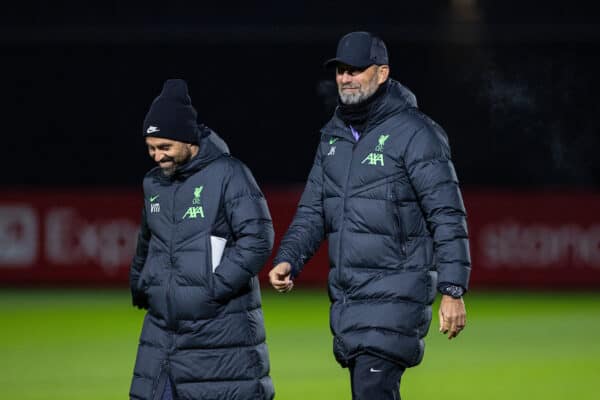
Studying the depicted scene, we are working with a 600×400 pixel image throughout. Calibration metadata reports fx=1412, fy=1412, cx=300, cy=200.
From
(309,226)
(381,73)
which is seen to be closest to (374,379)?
(309,226)

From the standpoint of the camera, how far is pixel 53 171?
22.4 m

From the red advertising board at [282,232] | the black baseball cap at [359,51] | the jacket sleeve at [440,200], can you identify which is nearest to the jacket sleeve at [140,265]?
the black baseball cap at [359,51]

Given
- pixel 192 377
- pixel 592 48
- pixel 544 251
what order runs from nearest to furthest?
pixel 192 377, pixel 544 251, pixel 592 48

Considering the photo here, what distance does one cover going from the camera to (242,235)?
22.1 feet

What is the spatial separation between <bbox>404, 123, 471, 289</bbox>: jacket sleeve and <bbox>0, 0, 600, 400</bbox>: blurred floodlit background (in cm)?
563

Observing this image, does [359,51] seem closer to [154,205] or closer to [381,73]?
[381,73]

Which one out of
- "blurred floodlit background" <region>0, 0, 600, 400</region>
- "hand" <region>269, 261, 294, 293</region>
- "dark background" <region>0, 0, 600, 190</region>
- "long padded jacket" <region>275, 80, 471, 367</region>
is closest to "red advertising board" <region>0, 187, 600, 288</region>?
"blurred floodlit background" <region>0, 0, 600, 400</region>

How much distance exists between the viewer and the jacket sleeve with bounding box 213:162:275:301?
6.66 metres

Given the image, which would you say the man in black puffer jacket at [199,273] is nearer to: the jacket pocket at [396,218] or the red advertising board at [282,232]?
the jacket pocket at [396,218]

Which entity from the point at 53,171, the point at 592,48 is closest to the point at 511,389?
the point at 592,48

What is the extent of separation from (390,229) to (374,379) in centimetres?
67

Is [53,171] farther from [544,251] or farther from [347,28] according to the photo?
[544,251]

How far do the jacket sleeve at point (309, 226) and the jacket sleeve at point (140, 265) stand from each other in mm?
738

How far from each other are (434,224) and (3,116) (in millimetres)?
16848
